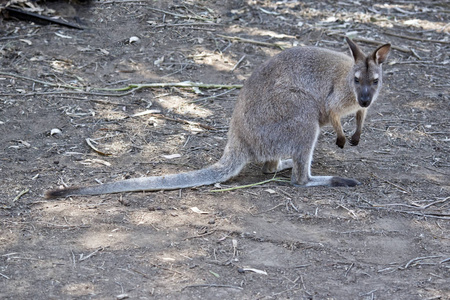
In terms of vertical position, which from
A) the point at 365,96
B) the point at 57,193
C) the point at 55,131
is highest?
the point at 365,96

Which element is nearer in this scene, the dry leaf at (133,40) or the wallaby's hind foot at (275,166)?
the wallaby's hind foot at (275,166)

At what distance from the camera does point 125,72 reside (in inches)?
252

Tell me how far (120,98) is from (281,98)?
2152 millimetres

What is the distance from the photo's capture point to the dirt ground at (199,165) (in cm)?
327

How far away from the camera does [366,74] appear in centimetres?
437

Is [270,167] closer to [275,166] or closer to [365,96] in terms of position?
[275,166]

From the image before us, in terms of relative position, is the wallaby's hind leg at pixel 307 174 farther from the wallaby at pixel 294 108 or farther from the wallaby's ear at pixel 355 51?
the wallaby's ear at pixel 355 51

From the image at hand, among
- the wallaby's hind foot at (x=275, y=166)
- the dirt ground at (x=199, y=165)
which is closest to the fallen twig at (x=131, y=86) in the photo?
the dirt ground at (x=199, y=165)

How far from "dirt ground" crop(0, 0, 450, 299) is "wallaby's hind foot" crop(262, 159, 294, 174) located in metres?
0.07

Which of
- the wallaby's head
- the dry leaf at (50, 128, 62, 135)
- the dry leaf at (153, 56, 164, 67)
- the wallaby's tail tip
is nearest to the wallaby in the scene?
the wallaby's head

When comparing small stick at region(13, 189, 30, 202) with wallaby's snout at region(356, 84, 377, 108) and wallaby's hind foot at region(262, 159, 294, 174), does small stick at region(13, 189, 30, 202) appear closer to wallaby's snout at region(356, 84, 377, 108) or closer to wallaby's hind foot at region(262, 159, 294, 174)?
wallaby's hind foot at region(262, 159, 294, 174)

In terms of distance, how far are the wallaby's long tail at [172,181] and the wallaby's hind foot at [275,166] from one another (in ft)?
1.18

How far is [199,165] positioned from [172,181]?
0.58 metres

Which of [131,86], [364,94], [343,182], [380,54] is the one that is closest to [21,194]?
[131,86]
